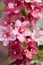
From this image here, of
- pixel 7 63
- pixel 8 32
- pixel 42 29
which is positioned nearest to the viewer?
pixel 8 32

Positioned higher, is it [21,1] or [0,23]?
[21,1]

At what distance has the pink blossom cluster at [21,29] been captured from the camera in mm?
963

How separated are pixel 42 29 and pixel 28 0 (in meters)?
0.47

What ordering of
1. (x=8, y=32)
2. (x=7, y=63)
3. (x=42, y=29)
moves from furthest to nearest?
(x=42, y=29), (x=7, y=63), (x=8, y=32)

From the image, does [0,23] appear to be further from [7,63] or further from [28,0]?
[7,63]

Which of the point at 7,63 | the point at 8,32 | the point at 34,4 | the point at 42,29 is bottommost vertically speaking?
the point at 7,63

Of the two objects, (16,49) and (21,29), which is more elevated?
(21,29)

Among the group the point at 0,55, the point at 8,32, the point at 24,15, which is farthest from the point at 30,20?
the point at 0,55

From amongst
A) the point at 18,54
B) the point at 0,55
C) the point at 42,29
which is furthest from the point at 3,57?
the point at 42,29

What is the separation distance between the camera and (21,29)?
975 millimetres

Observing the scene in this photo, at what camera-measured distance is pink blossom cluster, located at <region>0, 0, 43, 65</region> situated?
0.96 metres

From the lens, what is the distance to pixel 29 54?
0.98 meters

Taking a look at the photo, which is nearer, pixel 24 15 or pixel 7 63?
pixel 24 15

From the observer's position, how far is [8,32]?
0.96 meters
